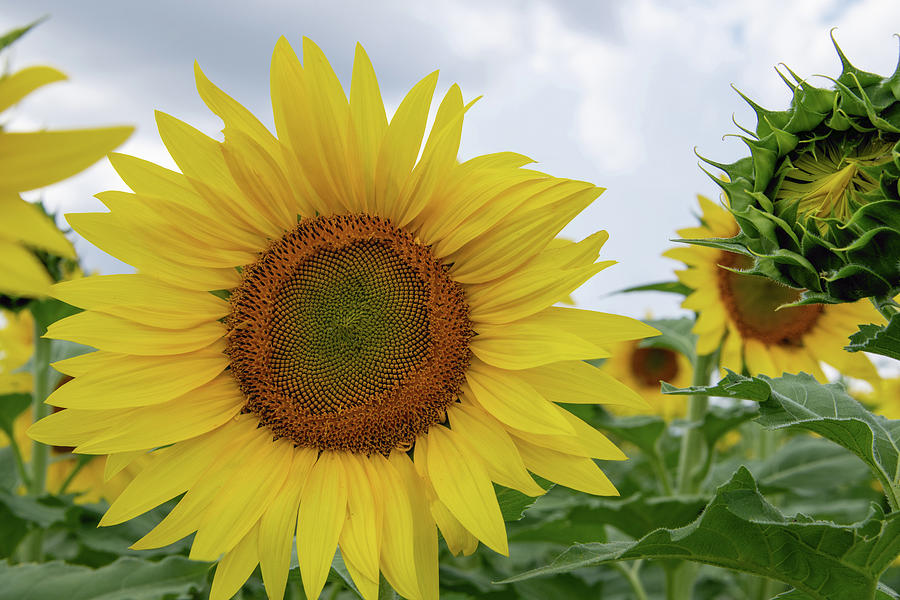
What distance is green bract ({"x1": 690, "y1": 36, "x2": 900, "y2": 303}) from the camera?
154 cm

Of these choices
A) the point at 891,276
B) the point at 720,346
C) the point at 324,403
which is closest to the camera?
the point at 891,276

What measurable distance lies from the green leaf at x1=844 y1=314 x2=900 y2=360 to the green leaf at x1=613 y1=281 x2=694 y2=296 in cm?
148

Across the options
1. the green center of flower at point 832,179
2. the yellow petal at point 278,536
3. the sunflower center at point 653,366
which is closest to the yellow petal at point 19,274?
the yellow petal at point 278,536

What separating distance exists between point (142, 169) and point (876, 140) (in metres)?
1.50

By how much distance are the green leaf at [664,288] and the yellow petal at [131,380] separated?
1.80 metres

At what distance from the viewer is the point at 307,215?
1845mm

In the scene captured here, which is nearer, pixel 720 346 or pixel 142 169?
pixel 142 169

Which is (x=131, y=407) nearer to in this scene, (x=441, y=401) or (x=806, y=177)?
(x=441, y=401)

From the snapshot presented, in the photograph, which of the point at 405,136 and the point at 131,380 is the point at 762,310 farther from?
the point at 131,380

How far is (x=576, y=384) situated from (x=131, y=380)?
3.01 ft

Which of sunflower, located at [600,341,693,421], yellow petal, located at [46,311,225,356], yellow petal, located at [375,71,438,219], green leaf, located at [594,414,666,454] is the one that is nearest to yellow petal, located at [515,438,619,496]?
yellow petal, located at [375,71,438,219]

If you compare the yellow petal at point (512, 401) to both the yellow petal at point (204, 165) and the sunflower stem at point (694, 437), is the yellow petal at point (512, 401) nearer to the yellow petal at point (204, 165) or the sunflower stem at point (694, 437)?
the yellow petal at point (204, 165)

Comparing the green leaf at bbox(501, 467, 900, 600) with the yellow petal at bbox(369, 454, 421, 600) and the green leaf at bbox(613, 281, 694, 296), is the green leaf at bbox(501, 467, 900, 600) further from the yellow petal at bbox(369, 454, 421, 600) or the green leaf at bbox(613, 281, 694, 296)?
the green leaf at bbox(613, 281, 694, 296)

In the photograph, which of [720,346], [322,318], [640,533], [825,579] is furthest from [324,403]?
[720,346]
